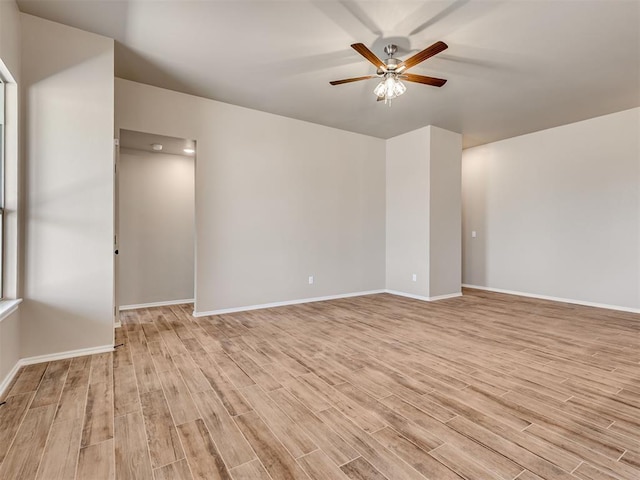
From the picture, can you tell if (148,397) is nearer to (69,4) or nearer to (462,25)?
(69,4)

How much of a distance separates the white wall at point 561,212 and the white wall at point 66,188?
6.36m

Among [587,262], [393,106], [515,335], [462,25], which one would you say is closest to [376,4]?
[462,25]

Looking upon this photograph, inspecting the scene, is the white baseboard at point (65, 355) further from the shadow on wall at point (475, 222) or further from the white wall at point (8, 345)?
the shadow on wall at point (475, 222)

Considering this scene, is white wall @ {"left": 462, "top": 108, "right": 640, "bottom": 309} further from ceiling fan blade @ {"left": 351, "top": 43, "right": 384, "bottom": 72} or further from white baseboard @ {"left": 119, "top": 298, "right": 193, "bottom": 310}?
white baseboard @ {"left": 119, "top": 298, "right": 193, "bottom": 310}

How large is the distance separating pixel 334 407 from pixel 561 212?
539 centimetres

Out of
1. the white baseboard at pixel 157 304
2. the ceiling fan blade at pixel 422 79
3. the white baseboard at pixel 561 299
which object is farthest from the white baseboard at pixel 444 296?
the white baseboard at pixel 157 304

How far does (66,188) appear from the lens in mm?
2836

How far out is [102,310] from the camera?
2.98 m

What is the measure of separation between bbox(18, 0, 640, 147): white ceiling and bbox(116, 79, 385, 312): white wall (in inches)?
13.3

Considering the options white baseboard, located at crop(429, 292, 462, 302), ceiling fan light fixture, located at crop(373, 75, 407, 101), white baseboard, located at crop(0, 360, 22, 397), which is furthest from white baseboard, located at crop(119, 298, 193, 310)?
ceiling fan light fixture, located at crop(373, 75, 407, 101)

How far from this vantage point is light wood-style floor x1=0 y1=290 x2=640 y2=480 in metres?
1.55

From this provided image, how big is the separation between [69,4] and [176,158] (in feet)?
8.64

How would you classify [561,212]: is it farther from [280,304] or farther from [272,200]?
[280,304]

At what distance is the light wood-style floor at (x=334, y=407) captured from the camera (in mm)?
1552
